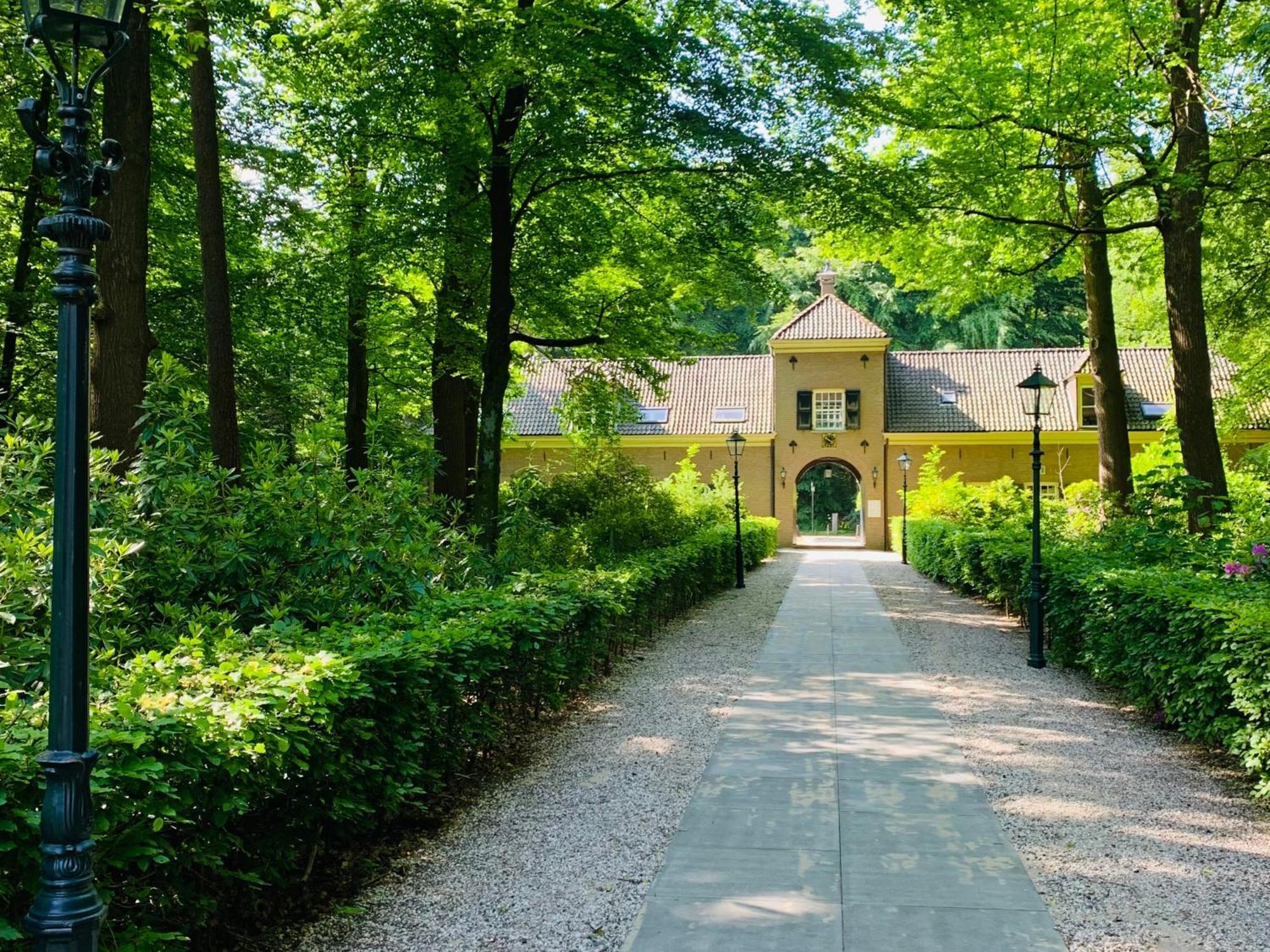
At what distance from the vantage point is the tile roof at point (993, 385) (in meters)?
33.2

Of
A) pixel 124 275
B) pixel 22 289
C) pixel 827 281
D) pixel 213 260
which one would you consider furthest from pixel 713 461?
pixel 124 275

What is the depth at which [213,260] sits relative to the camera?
30.6 ft

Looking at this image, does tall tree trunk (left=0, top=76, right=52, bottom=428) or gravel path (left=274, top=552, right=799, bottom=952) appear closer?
gravel path (left=274, top=552, right=799, bottom=952)

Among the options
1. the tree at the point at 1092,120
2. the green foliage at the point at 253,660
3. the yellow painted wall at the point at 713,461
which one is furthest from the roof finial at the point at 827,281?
the green foliage at the point at 253,660

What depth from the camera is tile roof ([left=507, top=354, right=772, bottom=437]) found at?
3534cm

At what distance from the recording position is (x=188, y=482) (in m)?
5.71

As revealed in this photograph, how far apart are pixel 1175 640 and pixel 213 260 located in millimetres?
8842

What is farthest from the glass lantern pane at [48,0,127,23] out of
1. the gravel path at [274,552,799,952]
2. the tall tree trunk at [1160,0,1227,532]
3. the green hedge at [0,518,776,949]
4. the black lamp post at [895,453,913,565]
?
the black lamp post at [895,453,913,565]

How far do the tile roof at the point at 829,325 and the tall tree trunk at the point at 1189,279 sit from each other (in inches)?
835

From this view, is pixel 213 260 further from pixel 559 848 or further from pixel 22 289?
pixel 559 848

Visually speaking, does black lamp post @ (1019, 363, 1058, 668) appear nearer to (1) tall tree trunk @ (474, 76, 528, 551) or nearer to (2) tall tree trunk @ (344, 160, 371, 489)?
(1) tall tree trunk @ (474, 76, 528, 551)

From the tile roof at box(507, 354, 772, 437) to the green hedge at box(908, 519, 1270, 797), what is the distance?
24.2m

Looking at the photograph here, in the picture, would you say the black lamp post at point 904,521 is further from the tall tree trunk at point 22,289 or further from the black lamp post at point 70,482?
the black lamp post at point 70,482

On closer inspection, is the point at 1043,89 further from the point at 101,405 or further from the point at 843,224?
the point at 101,405
